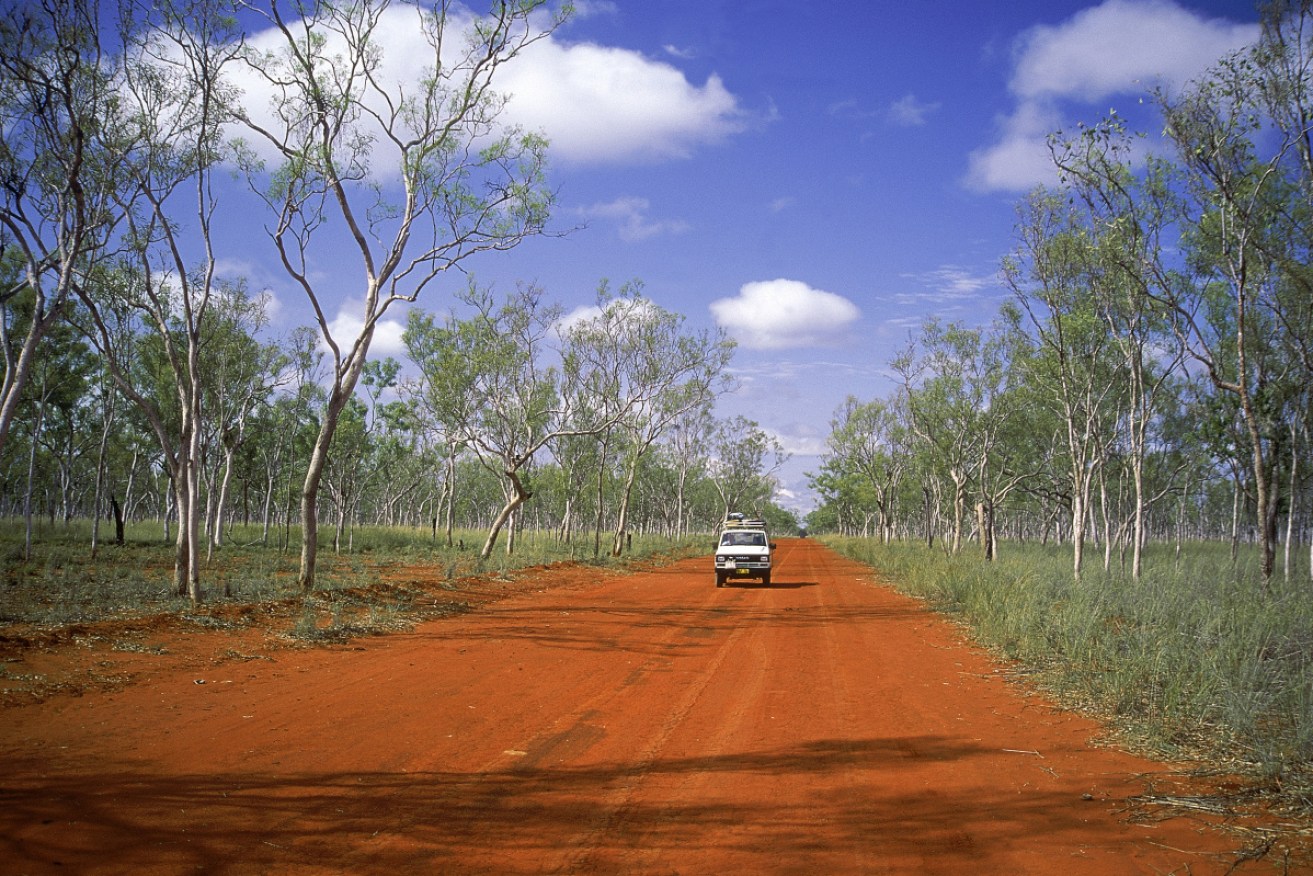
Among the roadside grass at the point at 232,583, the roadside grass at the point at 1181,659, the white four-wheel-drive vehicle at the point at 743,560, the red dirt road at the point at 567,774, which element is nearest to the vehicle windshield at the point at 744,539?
the white four-wheel-drive vehicle at the point at 743,560

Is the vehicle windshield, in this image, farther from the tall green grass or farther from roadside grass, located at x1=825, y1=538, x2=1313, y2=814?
roadside grass, located at x1=825, y1=538, x2=1313, y2=814

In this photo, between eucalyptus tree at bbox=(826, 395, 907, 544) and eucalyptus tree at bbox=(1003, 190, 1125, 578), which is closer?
eucalyptus tree at bbox=(1003, 190, 1125, 578)

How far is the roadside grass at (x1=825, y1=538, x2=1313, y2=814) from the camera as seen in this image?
6.97m

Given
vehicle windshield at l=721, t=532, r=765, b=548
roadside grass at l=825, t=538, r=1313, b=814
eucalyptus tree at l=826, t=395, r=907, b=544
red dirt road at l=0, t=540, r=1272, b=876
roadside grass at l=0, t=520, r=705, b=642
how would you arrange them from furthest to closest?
1. eucalyptus tree at l=826, t=395, r=907, b=544
2. vehicle windshield at l=721, t=532, r=765, b=548
3. roadside grass at l=0, t=520, r=705, b=642
4. roadside grass at l=825, t=538, r=1313, b=814
5. red dirt road at l=0, t=540, r=1272, b=876

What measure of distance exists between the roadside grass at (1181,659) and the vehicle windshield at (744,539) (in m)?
9.71

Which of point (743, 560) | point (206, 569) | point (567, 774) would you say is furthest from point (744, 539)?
point (567, 774)

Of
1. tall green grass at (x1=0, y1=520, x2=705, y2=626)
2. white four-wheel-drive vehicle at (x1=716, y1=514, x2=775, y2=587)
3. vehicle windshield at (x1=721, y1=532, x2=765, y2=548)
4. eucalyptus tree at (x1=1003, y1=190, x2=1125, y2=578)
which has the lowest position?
tall green grass at (x1=0, y1=520, x2=705, y2=626)

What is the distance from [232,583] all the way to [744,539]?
15190mm

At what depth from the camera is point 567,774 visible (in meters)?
6.46

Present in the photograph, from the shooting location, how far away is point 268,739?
23.1ft

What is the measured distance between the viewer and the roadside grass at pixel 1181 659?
6.97 m

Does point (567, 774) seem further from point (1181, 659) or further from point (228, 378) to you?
point (228, 378)

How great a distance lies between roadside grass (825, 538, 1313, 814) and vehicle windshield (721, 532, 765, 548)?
9.71m

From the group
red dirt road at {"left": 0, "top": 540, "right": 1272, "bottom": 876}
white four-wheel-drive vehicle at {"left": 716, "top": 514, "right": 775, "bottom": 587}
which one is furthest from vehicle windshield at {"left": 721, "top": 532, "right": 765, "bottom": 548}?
red dirt road at {"left": 0, "top": 540, "right": 1272, "bottom": 876}
